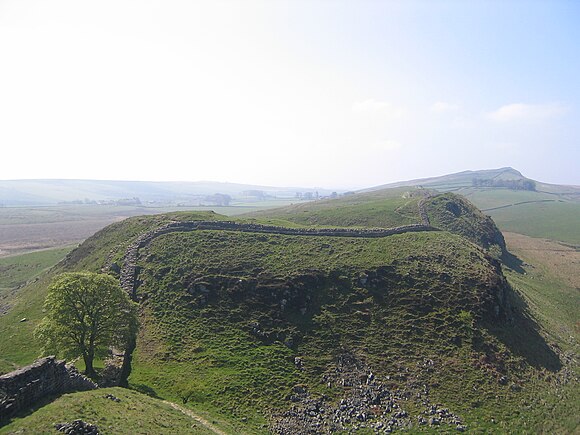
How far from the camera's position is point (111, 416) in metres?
25.1

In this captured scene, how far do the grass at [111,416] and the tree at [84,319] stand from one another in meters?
6.46

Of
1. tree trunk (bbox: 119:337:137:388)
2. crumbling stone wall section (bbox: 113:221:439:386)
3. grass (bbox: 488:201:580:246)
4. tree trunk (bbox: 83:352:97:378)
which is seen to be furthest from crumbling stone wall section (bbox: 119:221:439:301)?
grass (bbox: 488:201:580:246)

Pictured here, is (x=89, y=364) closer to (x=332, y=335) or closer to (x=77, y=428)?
(x=77, y=428)

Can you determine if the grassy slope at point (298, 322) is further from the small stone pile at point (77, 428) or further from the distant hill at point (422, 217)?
the distant hill at point (422, 217)

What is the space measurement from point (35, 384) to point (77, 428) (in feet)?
19.2

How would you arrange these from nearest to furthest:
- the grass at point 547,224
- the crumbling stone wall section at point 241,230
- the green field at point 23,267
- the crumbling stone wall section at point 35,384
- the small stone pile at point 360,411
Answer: the crumbling stone wall section at point 35,384, the small stone pile at point 360,411, the crumbling stone wall section at point 241,230, the green field at point 23,267, the grass at point 547,224

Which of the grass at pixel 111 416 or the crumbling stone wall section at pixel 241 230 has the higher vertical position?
the crumbling stone wall section at pixel 241 230

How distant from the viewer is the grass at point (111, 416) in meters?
21.9

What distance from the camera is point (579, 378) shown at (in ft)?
155

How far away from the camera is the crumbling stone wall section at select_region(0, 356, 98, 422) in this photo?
2322 centimetres

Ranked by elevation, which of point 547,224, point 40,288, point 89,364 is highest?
point 40,288

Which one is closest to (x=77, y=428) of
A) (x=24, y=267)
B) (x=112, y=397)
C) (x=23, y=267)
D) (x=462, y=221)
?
(x=112, y=397)

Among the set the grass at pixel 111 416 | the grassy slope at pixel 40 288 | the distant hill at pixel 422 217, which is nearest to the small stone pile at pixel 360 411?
the grass at pixel 111 416

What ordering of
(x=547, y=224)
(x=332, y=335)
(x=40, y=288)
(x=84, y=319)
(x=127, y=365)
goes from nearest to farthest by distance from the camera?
(x=84, y=319) → (x=127, y=365) → (x=332, y=335) → (x=40, y=288) → (x=547, y=224)
